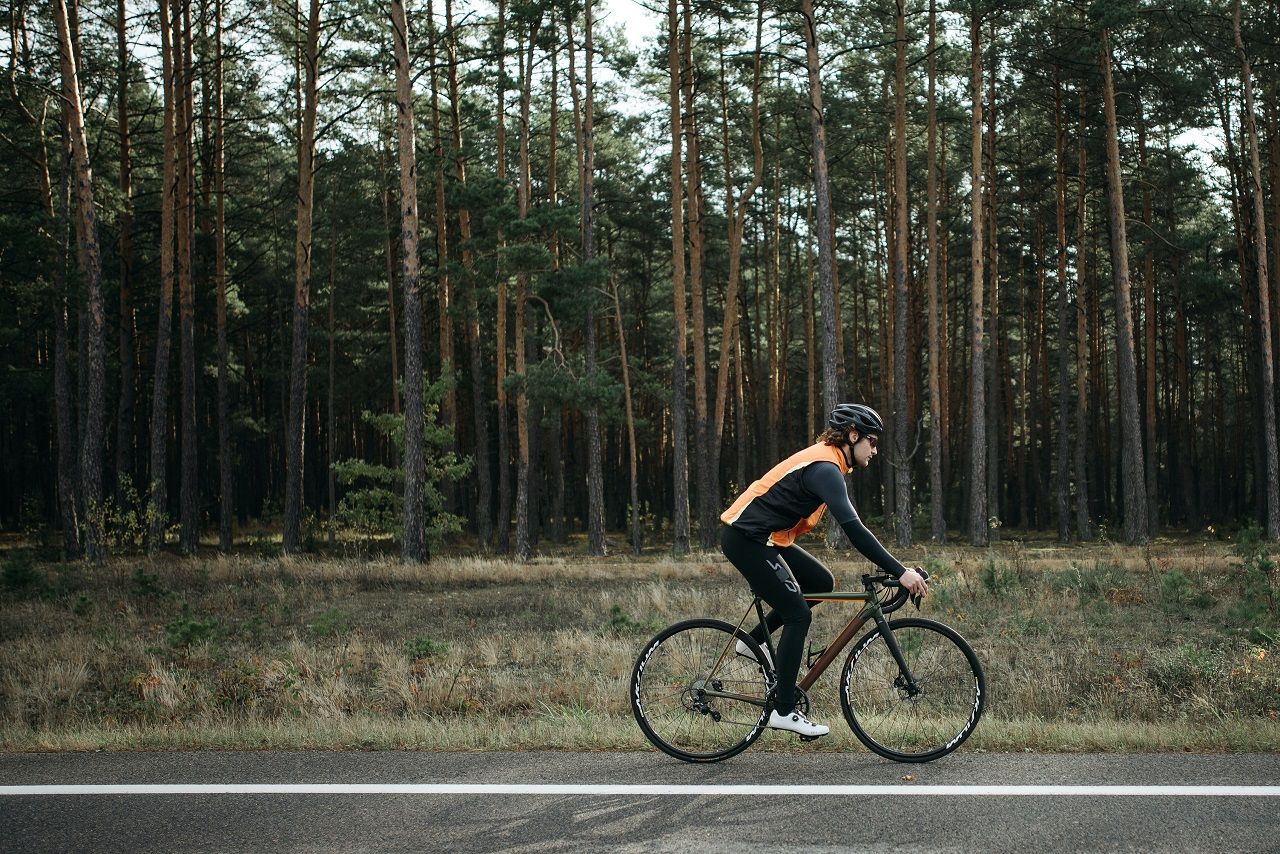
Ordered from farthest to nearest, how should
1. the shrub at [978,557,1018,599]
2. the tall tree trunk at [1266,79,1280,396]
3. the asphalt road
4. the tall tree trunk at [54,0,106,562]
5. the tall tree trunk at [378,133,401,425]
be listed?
1. the tall tree trunk at [378,133,401,425]
2. the tall tree trunk at [1266,79,1280,396]
3. the tall tree trunk at [54,0,106,562]
4. the shrub at [978,557,1018,599]
5. the asphalt road

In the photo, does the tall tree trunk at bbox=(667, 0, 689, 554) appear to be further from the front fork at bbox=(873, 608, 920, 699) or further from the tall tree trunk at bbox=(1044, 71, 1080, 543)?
the front fork at bbox=(873, 608, 920, 699)

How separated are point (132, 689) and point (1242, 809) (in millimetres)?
9814

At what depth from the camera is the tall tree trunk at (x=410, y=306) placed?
21391 mm

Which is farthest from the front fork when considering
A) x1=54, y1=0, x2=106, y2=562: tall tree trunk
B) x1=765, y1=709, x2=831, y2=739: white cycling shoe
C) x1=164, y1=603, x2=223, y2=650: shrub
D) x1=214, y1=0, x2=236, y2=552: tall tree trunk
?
x1=214, y1=0, x2=236, y2=552: tall tree trunk

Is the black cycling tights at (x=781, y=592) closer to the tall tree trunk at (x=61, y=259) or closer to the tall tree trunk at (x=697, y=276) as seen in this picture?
the tall tree trunk at (x=61, y=259)

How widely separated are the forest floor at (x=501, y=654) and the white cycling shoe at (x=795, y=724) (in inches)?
18.7

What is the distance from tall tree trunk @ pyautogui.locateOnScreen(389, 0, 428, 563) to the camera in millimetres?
Result: 21391

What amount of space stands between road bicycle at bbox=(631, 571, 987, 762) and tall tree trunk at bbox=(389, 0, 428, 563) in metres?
16.0

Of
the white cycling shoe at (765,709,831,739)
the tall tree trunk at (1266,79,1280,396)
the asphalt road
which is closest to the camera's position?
the asphalt road

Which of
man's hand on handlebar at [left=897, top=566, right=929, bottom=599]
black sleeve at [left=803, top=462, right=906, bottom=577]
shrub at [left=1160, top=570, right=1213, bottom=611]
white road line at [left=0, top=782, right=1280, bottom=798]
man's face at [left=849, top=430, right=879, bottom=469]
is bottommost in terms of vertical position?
shrub at [left=1160, top=570, right=1213, bottom=611]

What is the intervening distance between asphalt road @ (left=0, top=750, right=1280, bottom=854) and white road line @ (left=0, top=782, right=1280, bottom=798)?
0.14 ft

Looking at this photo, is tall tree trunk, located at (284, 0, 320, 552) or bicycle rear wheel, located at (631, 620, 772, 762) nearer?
bicycle rear wheel, located at (631, 620, 772, 762)

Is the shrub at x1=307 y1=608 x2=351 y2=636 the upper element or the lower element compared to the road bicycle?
Result: lower

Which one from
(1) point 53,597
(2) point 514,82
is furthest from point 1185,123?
(1) point 53,597
